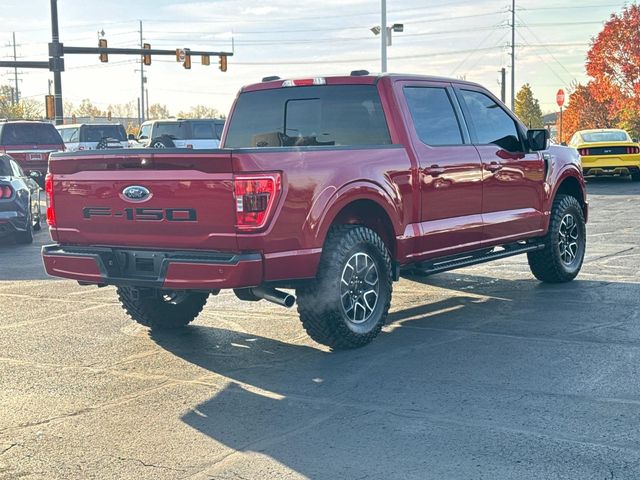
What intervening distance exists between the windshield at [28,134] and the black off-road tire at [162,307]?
18007 mm

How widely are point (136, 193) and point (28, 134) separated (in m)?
19.4

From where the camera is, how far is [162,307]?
7441 millimetres

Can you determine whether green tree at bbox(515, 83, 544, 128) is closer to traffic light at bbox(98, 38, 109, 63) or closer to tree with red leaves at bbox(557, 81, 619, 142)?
tree with red leaves at bbox(557, 81, 619, 142)

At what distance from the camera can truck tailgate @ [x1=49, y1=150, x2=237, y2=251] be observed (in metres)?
5.95

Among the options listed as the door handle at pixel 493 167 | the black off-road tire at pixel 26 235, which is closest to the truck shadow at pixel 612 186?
the black off-road tire at pixel 26 235

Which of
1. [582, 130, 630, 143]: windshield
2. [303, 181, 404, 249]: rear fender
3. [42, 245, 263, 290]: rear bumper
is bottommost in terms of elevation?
[42, 245, 263, 290]: rear bumper

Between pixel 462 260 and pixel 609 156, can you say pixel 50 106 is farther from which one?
pixel 462 260

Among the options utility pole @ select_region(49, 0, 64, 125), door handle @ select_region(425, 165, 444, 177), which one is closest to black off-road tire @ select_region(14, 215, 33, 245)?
door handle @ select_region(425, 165, 444, 177)

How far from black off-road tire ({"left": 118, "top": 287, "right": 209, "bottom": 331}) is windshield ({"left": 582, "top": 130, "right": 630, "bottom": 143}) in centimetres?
1981

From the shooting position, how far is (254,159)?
19.2ft

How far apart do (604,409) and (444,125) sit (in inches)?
132

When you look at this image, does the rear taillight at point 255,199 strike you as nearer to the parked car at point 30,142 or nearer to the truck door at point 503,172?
the truck door at point 503,172

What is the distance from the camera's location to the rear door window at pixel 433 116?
751 cm

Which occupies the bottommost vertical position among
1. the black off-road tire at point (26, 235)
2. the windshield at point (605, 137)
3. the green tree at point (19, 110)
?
the black off-road tire at point (26, 235)
